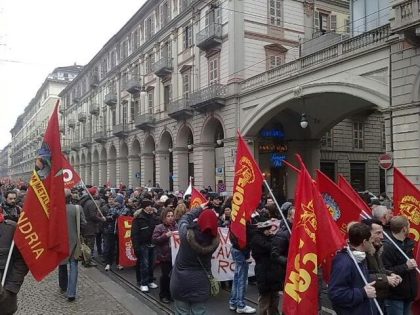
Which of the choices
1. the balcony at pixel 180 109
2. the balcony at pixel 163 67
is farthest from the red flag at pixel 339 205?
the balcony at pixel 163 67

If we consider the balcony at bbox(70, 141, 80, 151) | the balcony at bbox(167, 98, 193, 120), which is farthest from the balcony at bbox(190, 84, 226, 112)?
the balcony at bbox(70, 141, 80, 151)

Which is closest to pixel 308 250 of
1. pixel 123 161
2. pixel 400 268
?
pixel 400 268

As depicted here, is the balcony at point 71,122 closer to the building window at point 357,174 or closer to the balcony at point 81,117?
the balcony at point 81,117

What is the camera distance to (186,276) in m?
5.00

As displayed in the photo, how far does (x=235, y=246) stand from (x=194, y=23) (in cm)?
2493

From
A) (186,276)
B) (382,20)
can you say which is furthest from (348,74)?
(186,276)

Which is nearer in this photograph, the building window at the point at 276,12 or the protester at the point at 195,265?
the protester at the point at 195,265

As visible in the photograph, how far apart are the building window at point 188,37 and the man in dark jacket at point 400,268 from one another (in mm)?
26782

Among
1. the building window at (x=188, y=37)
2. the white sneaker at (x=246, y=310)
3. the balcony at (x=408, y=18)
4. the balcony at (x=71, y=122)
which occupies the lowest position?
the white sneaker at (x=246, y=310)

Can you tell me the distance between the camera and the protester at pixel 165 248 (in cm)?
780

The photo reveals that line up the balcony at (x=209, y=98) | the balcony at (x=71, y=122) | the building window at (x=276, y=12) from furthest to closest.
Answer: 1. the balcony at (x=71, y=122)
2. the building window at (x=276, y=12)
3. the balcony at (x=209, y=98)

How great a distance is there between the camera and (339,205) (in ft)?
18.1

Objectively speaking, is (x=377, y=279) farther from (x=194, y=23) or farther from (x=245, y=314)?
(x=194, y=23)

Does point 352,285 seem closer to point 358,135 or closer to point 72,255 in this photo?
point 72,255
